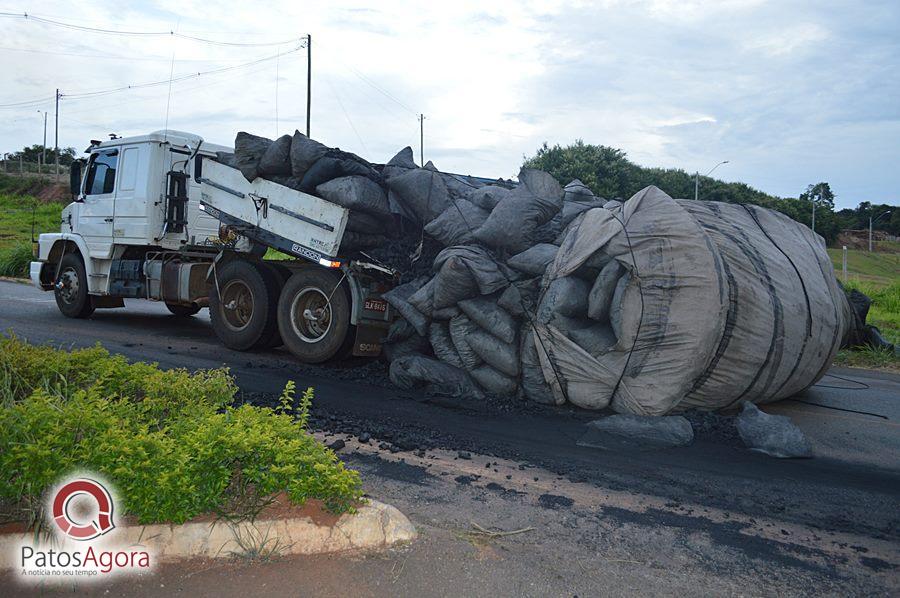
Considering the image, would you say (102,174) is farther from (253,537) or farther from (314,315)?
(253,537)

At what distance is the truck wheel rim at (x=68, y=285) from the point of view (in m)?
11.3

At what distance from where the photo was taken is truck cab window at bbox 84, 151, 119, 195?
10.6 metres

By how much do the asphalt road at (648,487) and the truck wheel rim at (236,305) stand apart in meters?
1.68

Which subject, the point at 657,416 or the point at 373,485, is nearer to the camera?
the point at 373,485

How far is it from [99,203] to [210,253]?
2118mm

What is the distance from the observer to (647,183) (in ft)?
119

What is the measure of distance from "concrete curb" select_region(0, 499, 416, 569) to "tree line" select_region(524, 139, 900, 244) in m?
22.8

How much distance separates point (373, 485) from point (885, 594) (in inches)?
106

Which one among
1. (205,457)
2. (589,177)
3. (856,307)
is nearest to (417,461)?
(205,457)

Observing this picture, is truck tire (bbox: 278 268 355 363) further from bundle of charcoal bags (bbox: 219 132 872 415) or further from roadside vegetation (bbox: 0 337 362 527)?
roadside vegetation (bbox: 0 337 362 527)

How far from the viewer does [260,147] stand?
836cm

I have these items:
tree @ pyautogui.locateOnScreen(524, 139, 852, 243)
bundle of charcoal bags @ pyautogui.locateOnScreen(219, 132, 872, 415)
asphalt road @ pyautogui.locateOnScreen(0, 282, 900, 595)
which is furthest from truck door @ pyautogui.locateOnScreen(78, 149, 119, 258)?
tree @ pyautogui.locateOnScreen(524, 139, 852, 243)

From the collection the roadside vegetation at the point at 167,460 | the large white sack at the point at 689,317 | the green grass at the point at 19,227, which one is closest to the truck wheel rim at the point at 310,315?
the large white sack at the point at 689,317

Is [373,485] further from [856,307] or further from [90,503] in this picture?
[856,307]
